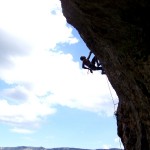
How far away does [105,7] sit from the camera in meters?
9.74

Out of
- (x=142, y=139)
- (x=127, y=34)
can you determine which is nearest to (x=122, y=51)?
(x=127, y=34)

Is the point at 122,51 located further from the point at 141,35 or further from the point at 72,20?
the point at 72,20

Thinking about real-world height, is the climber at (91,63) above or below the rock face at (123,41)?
above

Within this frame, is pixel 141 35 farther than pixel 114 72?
No

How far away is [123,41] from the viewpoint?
1116 cm

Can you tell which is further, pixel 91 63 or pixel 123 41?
pixel 91 63

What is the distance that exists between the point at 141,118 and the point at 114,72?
2.49 meters

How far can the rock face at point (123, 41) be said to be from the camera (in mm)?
9984

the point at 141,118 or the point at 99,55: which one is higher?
the point at 99,55

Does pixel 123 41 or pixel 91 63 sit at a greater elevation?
pixel 91 63

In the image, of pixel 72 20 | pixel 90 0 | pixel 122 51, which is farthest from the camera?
pixel 72 20

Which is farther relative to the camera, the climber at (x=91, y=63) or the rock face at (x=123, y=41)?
the climber at (x=91, y=63)

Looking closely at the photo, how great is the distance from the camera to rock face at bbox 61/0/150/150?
9984mm

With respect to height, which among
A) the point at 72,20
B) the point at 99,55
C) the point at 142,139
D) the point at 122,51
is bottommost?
the point at 142,139
